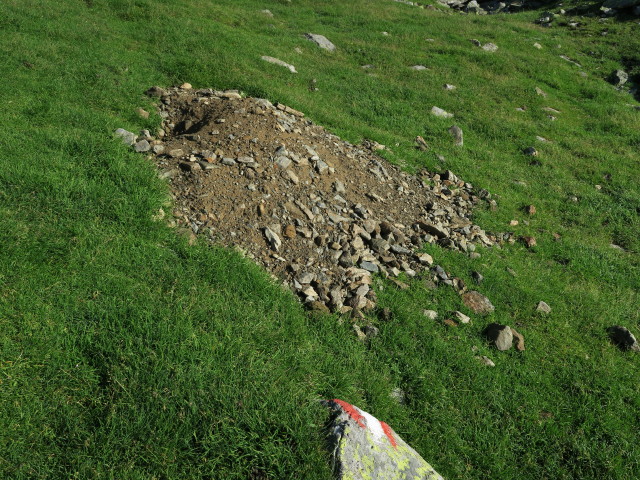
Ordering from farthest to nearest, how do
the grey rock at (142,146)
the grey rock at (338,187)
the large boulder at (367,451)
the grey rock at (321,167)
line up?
the grey rock at (321,167) < the grey rock at (338,187) < the grey rock at (142,146) < the large boulder at (367,451)

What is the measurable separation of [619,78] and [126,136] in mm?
26005

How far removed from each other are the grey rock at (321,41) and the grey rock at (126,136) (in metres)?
14.7

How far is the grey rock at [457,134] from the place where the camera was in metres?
13.6

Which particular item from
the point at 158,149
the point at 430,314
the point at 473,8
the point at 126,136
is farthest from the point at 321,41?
the point at 473,8

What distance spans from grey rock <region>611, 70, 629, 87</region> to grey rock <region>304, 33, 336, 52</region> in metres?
15.8

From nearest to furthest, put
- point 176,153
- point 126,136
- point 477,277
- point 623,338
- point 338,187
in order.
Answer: point 623,338, point 477,277, point 176,153, point 126,136, point 338,187

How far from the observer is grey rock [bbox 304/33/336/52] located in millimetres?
20664

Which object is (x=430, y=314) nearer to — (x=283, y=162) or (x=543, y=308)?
(x=543, y=308)

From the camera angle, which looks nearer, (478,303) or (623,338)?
(623,338)

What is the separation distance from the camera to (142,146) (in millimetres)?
8086

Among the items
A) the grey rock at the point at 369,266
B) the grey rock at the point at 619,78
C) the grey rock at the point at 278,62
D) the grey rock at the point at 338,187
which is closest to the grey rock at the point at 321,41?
the grey rock at the point at 278,62

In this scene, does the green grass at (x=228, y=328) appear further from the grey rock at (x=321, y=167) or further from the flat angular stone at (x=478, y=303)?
the grey rock at (x=321, y=167)

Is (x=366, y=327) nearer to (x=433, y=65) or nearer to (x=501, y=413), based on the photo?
(x=501, y=413)

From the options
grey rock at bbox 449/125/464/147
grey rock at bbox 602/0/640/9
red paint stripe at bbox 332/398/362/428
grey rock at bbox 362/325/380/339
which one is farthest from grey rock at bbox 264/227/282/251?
grey rock at bbox 602/0/640/9
